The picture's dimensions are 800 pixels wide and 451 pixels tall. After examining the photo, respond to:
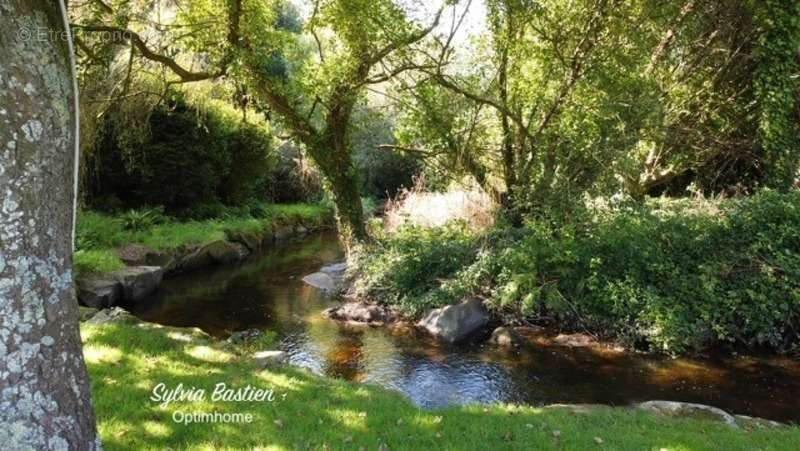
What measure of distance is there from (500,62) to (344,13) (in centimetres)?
306

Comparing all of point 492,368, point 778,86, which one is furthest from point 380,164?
point 492,368

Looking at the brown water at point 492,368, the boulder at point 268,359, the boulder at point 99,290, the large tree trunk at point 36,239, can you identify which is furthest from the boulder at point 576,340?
the boulder at point 99,290

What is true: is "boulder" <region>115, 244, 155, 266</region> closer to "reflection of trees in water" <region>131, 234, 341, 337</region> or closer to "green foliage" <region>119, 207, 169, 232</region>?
"reflection of trees in water" <region>131, 234, 341, 337</region>

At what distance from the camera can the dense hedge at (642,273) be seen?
25.3 feet

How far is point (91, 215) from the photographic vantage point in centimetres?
1291

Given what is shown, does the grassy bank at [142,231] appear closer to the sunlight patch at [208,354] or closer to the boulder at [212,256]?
the boulder at [212,256]

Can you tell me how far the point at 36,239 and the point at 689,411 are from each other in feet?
17.8

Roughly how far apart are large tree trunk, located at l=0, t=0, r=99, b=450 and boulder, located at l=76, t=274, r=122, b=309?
766 centimetres

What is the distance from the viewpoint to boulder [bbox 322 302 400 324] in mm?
9305

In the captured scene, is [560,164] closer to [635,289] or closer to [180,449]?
[635,289]

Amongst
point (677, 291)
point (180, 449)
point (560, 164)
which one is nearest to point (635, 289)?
point (677, 291)

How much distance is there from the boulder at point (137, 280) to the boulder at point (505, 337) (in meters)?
6.31

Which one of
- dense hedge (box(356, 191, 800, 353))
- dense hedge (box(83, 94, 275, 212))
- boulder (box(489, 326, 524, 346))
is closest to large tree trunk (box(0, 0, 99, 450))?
boulder (box(489, 326, 524, 346))

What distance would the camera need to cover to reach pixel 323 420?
14.0 ft
